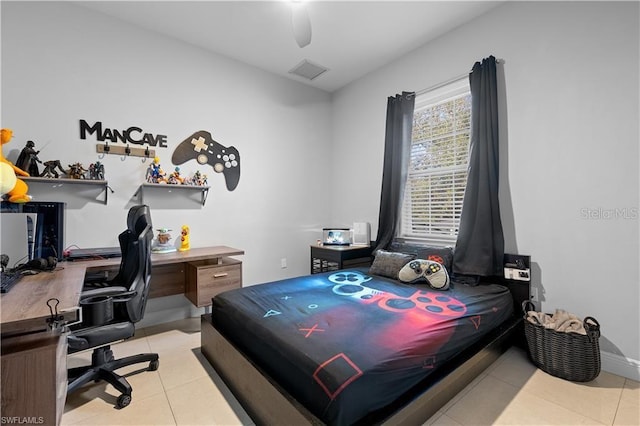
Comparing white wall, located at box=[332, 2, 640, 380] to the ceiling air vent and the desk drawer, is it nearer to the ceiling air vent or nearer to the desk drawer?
the ceiling air vent

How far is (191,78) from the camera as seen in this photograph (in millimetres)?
3248

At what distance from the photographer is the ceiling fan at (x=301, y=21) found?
6.54 feet

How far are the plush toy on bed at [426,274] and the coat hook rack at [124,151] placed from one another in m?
2.77

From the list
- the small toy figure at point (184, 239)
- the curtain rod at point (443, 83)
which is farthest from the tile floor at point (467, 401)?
the curtain rod at point (443, 83)

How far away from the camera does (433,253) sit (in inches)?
114

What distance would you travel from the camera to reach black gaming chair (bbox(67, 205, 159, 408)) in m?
1.68

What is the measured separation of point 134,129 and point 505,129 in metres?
3.57

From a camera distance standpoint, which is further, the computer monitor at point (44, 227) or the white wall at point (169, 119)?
the white wall at point (169, 119)

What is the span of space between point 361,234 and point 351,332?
2.36m

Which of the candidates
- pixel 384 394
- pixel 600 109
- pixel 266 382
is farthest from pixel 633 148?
pixel 266 382

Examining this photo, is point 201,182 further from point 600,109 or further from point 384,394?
point 600,109

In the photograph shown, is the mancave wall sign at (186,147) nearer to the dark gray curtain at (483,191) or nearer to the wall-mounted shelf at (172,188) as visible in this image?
the wall-mounted shelf at (172,188)

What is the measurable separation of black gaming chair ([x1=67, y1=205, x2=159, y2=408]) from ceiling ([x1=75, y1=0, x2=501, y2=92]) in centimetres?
205

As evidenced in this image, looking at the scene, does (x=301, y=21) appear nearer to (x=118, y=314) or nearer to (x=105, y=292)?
(x=105, y=292)
